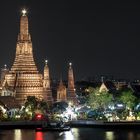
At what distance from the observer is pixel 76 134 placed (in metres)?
70.9

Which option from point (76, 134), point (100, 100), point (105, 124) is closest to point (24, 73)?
point (100, 100)

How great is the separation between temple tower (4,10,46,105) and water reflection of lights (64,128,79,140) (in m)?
12.8

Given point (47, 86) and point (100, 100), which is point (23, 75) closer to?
point (47, 86)

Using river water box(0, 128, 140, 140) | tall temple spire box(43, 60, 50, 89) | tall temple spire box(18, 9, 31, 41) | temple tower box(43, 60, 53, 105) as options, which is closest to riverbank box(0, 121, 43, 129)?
river water box(0, 128, 140, 140)

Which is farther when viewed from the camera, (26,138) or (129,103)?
(129,103)

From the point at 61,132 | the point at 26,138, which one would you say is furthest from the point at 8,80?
the point at 26,138

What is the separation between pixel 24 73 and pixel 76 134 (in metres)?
20.3

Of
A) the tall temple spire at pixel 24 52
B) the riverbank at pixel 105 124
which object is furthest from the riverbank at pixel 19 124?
the tall temple spire at pixel 24 52

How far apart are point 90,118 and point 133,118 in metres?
5.68

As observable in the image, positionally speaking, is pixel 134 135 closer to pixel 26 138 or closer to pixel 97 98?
pixel 26 138

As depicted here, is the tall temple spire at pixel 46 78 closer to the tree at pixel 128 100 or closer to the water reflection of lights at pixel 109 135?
the tree at pixel 128 100

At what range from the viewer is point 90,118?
281 feet

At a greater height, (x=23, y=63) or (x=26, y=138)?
(x=23, y=63)

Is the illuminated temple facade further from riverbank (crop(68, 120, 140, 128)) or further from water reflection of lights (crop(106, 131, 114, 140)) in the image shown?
water reflection of lights (crop(106, 131, 114, 140))
